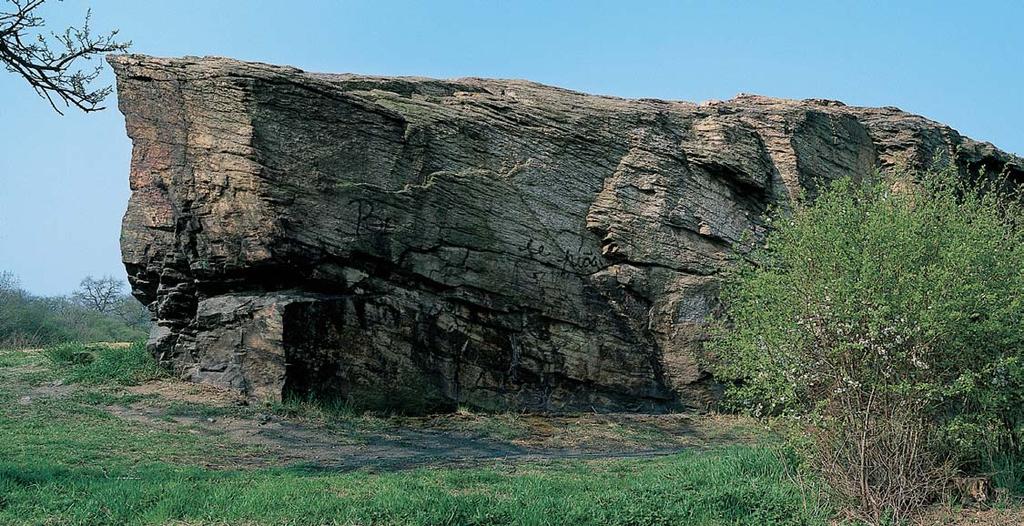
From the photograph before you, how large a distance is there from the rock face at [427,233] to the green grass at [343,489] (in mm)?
3975

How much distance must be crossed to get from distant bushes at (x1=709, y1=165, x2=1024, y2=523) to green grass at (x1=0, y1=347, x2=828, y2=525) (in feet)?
2.61

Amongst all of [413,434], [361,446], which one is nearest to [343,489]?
[361,446]

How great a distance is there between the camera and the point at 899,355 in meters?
8.36

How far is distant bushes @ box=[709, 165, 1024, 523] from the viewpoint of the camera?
8367mm

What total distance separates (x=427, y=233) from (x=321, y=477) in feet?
24.6

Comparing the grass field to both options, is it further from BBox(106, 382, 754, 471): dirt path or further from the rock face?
the rock face

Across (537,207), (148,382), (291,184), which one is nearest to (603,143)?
(537,207)

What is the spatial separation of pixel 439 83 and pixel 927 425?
12.9m

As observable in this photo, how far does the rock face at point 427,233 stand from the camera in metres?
15.5

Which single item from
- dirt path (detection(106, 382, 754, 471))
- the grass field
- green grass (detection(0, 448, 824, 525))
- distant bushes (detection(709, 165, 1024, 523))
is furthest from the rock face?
distant bushes (detection(709, 165, 1024, 523))

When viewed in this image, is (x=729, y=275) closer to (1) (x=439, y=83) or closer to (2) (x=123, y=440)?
(1) (x=439, y=83)

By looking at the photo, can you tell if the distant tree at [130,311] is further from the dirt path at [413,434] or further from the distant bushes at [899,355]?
the distant bushes at [899,355]

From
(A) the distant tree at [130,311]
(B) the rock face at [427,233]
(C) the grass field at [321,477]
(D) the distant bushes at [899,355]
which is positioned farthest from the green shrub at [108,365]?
(A) the distant tree at [130,311]

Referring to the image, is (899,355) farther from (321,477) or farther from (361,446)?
(361,446)
